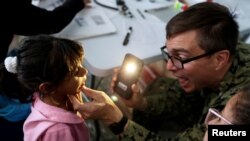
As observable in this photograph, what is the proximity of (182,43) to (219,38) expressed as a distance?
0.41 ft

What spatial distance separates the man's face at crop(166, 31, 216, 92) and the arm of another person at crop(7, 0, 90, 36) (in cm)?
52

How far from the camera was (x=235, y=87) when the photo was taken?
49.6 inches

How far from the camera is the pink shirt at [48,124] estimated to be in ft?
3.81

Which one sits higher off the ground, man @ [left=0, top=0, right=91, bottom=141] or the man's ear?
the man's ear

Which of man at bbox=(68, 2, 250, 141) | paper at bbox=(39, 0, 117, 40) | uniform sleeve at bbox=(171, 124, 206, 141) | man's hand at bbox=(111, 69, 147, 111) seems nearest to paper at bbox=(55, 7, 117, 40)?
paper at bbox=(39, 0, 117, 40)

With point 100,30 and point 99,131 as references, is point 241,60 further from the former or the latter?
point 99,131

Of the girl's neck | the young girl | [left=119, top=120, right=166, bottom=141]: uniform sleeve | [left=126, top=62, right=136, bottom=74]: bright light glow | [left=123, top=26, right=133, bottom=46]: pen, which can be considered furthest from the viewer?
[left=123, top=26, right=133, bottom=46]: pen

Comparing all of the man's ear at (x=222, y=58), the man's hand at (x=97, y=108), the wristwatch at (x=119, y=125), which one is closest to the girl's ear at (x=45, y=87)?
the man's hand at (x=97, y=108)

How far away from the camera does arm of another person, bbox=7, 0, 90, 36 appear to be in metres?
1.50

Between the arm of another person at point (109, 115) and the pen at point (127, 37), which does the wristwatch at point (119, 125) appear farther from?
the pen at point (127, 37)

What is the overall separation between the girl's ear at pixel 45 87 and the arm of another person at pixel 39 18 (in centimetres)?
45

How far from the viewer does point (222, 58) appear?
4.21ft

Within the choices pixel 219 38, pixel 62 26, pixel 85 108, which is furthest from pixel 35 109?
pixel 219 38

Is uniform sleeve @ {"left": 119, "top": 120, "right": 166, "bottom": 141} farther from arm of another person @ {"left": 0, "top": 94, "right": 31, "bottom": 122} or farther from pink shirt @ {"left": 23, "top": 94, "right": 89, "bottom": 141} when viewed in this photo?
arm of another person @ {"left": 0, "top": 94, "right": 31, "bottom": 122}
